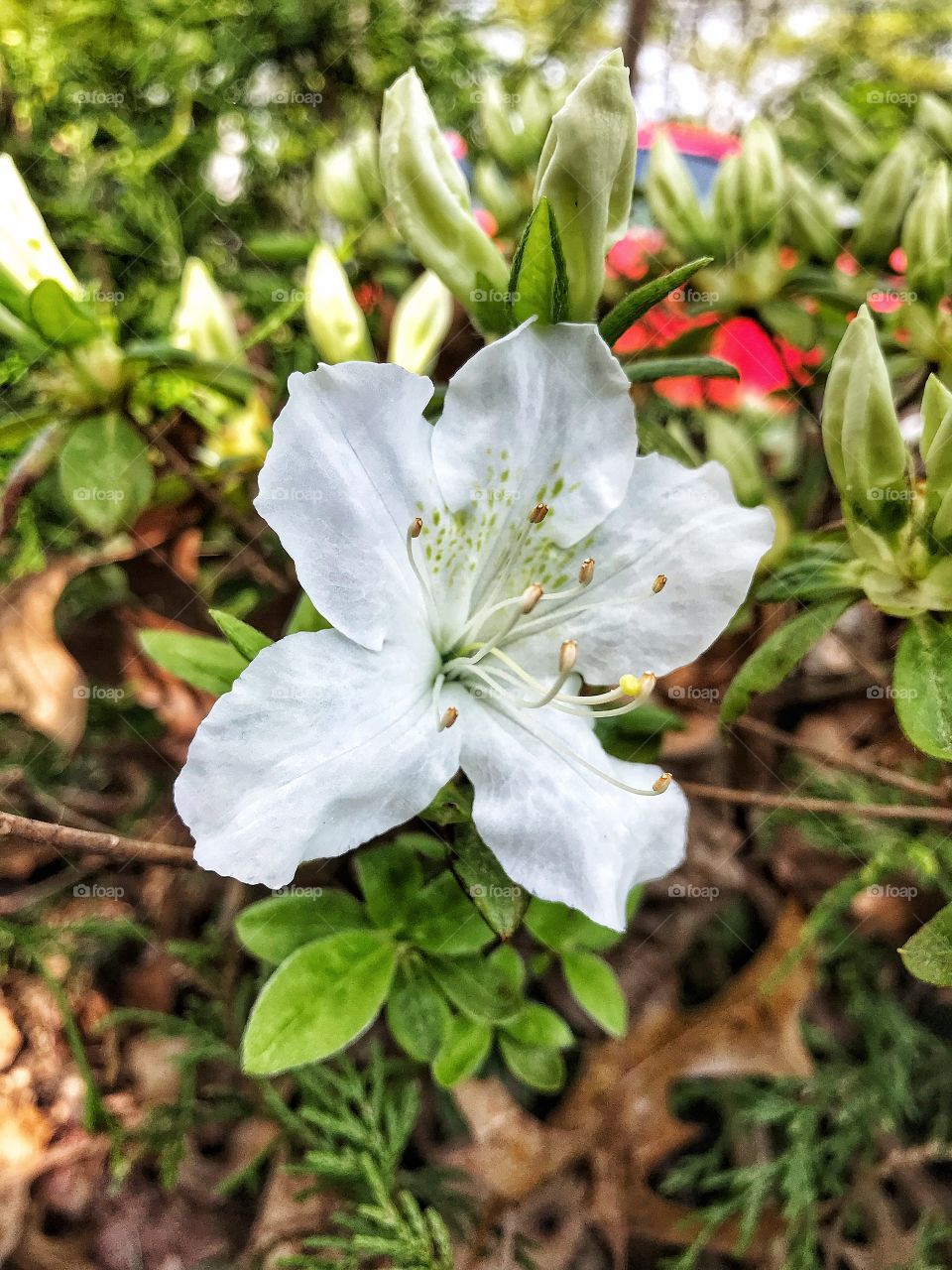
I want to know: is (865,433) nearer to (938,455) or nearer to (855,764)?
(938,455)

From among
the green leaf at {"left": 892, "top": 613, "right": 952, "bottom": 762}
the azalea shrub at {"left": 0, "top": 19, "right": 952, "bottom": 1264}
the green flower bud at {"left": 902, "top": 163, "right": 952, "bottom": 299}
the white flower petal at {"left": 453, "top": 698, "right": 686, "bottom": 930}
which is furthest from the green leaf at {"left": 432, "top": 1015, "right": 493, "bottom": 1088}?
the green flower bud at {"left": 902, "top": 163, "right": 952, "bottom": 299}

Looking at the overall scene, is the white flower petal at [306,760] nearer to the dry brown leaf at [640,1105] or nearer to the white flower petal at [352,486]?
the white flower petal at [352,486]

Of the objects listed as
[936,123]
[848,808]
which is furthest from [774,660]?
[936,123]

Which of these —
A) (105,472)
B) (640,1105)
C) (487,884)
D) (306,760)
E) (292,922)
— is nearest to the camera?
(306,760)

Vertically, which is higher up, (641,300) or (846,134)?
(641,300)

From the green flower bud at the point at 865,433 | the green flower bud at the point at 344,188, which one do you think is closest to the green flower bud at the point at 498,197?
the green flower bud at the point at 344,188
